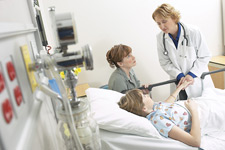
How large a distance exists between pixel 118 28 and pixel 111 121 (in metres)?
1.71

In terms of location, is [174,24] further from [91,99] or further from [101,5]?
[91,99]

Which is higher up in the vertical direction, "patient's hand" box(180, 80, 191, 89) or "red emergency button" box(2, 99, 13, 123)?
"red emergency button" box(2, 99, 13, 123)

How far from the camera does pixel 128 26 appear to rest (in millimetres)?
2590

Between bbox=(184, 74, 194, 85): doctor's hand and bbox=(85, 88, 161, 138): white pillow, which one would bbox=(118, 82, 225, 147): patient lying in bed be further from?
bbox=(184, 74, 194, 85): doctor's hand

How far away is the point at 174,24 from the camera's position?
202cm

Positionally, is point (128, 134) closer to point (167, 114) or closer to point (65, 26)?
point (167, 114)

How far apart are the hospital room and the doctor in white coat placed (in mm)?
11

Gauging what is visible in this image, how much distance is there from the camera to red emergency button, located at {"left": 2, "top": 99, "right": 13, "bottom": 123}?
0.35m

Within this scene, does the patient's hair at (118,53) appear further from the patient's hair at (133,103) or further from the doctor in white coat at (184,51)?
the patient's hair at (133,103)

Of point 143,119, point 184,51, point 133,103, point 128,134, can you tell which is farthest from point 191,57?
point 128,134

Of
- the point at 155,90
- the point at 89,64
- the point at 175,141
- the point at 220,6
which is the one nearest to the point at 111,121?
the point at 175,141

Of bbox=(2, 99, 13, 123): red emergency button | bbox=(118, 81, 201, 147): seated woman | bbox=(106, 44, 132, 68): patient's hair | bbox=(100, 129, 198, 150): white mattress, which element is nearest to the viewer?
bbox=(2, 99, 13, 123): red emergency button

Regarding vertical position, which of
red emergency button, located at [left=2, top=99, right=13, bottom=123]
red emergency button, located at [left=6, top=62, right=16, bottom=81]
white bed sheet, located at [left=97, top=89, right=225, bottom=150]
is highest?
red emergency button, located at [left=6, top=62, right=16, bottom=81]

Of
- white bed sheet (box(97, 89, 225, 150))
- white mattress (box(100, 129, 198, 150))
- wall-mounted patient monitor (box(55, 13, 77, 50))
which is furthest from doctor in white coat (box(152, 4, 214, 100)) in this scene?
wall-mounted patient monitor (box(55, 13, 77, 50))
